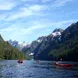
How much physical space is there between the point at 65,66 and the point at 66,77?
222ft

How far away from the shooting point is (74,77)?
9144 centimetres

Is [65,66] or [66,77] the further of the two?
[65,66]

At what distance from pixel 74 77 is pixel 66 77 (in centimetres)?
275

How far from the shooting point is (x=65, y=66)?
15862cm

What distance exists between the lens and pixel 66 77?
3590 inches

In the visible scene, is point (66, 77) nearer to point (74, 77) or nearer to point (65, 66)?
point (74, 77)

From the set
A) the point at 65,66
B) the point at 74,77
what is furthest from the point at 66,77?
the point at 65,66

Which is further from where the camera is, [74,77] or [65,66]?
[65,66]
